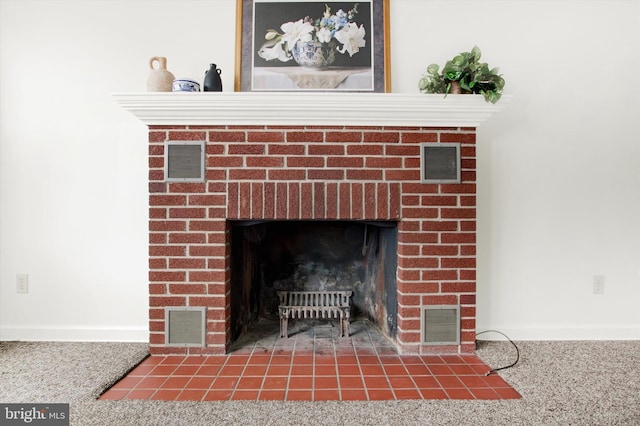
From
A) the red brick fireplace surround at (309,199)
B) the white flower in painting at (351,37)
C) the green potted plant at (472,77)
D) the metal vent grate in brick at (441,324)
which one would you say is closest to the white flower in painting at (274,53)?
the white flower in painting at (351,37)

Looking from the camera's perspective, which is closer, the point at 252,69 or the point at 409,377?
the point at 409,377

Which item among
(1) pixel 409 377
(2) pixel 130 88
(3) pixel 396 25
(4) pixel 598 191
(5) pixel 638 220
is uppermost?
(3) pixel 396 25

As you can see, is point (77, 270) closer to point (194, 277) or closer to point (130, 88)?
point (194, 277)

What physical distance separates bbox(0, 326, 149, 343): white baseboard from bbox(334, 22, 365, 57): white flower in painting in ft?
6.57

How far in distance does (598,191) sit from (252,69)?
212 cm

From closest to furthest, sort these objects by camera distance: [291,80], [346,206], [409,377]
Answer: [409,377]
[346,206]
[291,80]

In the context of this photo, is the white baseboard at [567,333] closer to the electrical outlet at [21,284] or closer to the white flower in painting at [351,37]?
the white flower in painting at [351,37]

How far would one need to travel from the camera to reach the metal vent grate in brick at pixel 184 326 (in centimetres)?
175

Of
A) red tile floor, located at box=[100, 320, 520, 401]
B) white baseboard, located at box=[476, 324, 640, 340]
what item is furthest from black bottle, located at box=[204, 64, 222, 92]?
white baseboard, located at box=[476, 324, 640, 340]

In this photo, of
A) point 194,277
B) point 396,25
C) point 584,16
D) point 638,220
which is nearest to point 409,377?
point 194,277

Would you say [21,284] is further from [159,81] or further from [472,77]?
[472,77]

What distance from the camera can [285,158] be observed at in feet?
5.82

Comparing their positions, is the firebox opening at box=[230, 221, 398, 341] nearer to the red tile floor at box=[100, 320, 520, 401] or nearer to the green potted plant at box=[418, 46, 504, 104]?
the red tile floor at box=[100, 320, 520, 401]

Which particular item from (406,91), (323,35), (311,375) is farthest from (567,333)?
(323,35)
